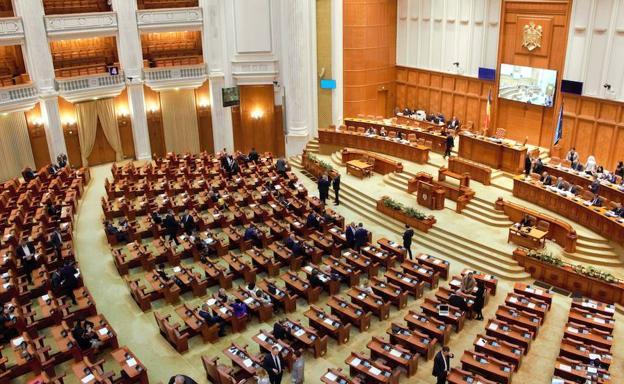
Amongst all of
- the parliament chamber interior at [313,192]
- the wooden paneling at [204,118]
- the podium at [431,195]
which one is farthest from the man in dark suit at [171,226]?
the wooden paneling at [204,118]

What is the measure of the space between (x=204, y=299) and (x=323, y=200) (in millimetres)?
7236

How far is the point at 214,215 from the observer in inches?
744

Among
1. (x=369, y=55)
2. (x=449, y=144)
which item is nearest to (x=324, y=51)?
(x=369, y=55)

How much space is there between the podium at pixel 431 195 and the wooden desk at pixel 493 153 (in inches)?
125

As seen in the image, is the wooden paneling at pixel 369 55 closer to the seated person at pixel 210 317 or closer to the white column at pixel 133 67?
the white column at pixel 133 67

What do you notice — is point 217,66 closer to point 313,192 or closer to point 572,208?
point 313,192

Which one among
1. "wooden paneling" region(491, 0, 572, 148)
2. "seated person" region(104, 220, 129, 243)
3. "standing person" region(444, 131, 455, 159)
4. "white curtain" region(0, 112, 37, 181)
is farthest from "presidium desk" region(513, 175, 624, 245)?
"white curtain" region(0, 112, 37, 181)

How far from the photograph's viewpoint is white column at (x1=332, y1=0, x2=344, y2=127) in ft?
86.0

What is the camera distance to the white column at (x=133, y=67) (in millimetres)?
24344

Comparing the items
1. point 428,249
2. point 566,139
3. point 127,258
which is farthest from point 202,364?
point 566,139

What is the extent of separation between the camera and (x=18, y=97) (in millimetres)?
22078

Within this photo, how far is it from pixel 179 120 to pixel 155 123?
1121mm

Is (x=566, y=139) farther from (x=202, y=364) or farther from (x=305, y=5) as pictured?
(x=202, y=364)

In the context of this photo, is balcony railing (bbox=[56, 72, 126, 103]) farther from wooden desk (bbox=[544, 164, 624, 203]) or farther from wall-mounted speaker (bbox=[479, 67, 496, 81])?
wooden desk (bbox=[544, 164, 624, 203])
